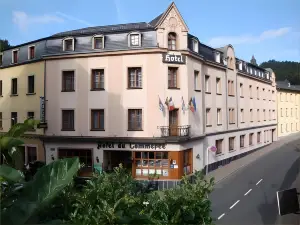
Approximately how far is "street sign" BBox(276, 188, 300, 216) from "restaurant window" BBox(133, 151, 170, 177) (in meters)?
0.87

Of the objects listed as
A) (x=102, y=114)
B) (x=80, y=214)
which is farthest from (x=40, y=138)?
(x=80, y=214)

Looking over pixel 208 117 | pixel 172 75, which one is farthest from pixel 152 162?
pixel 208 117

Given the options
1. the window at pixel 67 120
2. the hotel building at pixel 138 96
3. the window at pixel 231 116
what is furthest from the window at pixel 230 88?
the window at pixel 67 120

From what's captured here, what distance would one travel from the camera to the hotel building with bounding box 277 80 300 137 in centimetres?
431

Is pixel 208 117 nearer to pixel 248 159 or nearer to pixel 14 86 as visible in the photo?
pixel 248 159

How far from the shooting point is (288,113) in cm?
454

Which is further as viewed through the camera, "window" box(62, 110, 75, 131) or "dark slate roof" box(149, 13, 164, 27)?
"window" box(62, 110, 75, 131)

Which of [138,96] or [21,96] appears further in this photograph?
[138,96]

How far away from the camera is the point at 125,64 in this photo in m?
3.10

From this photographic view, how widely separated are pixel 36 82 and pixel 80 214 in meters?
1.48

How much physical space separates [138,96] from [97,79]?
58cm

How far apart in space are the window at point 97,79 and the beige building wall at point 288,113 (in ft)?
10.4

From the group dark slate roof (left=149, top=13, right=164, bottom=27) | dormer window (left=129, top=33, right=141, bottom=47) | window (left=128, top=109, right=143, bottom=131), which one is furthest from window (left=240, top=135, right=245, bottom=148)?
dark slate roof (left=149, top=13, right=164, bottom=27)

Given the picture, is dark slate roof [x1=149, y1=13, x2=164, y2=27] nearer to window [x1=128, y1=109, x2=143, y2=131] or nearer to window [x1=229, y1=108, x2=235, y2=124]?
window [x1=128, y1=109, x2=143, y2=131]
